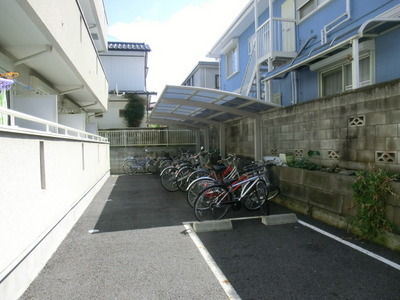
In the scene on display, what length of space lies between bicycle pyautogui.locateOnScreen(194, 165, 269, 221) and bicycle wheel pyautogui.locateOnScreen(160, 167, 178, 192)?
3285mm

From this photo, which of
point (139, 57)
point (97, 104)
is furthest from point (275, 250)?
point (139, 57)

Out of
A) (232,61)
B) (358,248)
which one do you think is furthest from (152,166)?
(358,248)

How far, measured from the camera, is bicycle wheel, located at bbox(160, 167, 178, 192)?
8.67m

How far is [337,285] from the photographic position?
295 cm

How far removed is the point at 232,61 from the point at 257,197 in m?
11.1

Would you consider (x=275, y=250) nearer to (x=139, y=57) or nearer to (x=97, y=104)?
(x=97, y=104)

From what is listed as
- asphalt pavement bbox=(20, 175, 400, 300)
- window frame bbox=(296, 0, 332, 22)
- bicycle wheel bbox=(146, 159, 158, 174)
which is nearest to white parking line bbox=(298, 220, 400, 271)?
asphalt pavement bbox=(20, 175, 400, 300)

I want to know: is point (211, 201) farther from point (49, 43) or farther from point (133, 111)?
point (133, 111)

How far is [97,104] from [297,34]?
7.75 m

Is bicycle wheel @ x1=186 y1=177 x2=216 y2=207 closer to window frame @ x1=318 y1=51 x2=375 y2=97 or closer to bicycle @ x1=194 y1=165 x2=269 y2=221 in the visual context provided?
bicycle @ x1=194 y1=165 x2=269 y2=221

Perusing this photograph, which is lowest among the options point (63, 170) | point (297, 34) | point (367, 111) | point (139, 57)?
point (63, 170)

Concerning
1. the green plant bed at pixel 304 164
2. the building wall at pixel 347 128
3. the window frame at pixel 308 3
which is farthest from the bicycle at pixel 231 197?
the window frame at pixel 308 3

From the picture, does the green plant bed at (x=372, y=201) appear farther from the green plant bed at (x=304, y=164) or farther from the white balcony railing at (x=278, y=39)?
the white balcony railing at (x=278, y=39)

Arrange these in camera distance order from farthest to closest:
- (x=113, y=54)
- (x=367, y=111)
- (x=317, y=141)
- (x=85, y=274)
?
(x=113, y=54), (x=317, y=141), (x=367, y=111), (x=85, y=274)
